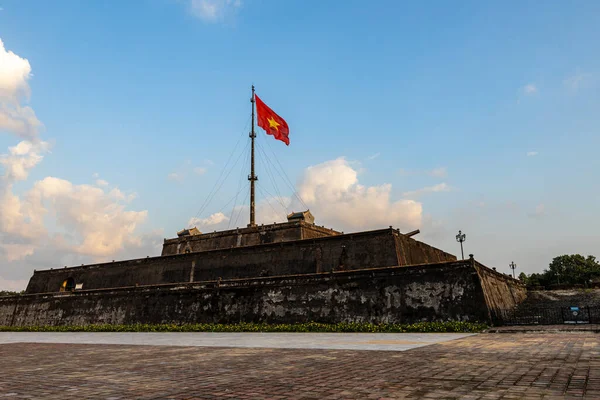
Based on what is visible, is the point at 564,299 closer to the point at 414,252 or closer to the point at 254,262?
the point at 414,252

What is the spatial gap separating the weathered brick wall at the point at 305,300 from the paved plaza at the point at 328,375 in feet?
23.2

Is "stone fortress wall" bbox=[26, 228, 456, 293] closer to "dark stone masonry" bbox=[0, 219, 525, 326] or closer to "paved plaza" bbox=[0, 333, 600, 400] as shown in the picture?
"dark stone masonry" bbox=[0, 219, 525, 326]

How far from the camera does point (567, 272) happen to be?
5706cm

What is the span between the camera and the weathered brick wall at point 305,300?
15156 mm

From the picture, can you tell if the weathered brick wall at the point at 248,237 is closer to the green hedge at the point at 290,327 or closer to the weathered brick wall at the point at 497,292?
the green hedge at the point at 290,327

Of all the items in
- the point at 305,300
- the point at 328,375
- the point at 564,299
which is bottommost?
the point at 328,375

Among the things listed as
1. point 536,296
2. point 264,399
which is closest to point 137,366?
point 264,399

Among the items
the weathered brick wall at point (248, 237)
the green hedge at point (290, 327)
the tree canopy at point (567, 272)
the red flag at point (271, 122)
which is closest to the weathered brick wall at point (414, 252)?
the green hedge at point (290, 327)

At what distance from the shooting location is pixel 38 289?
3469cm

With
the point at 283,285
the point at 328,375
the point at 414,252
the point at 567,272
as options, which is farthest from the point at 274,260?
the point at 567,272

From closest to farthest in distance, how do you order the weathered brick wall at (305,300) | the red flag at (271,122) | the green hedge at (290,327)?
the green hedge at (290,327) < the weathered brick wall at (305,300) < the red flag at (271,122)

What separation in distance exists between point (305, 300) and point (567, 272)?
55.4 m

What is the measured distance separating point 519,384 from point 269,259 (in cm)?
2031

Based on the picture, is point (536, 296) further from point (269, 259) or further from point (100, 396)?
point (100, 396)
